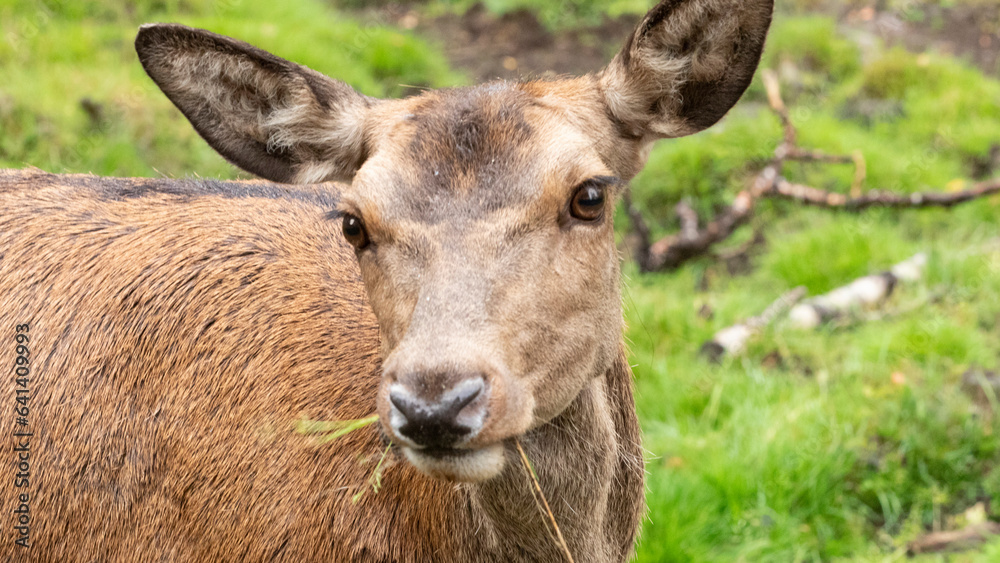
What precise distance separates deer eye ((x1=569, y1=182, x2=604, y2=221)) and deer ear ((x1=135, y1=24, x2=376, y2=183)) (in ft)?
3.07

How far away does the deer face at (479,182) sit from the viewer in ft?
8.74

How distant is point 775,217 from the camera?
883cm

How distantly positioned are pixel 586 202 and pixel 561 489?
106 cm

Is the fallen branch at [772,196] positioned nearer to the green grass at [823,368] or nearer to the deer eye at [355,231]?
the green grass at [823,368]

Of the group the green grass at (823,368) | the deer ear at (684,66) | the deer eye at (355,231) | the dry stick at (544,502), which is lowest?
the green grass at (823,368)

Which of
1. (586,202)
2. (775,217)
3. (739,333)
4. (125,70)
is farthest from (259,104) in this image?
(775,217)

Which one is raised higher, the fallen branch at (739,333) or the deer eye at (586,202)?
the deer eye at (586,202)

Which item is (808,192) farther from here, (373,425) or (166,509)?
(166,509)

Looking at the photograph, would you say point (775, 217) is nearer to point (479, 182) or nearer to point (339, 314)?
point (339, 314)

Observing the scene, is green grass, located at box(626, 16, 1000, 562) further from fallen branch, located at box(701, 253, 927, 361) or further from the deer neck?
the deer neck

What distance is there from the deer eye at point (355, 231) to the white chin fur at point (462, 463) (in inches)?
31.3

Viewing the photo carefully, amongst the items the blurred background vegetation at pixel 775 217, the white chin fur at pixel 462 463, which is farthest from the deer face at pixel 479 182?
the blurred background vegetation at pixel 775 217

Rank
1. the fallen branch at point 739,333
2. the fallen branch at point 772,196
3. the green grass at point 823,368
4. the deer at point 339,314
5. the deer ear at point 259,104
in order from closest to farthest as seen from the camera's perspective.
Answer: the deer at point 339,314
the deer ear at point 259,104
the green grass at point 823,368
the fallen branch at point 739,333
the fallen branch at point 772,196

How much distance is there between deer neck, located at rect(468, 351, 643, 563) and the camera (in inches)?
130
